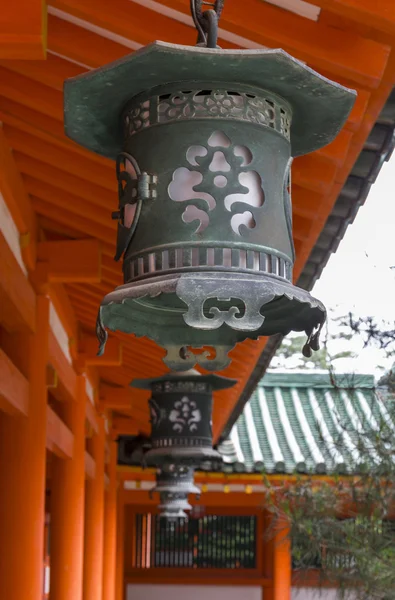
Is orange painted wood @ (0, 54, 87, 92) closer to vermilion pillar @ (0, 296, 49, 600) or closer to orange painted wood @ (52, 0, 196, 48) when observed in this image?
orange painted wood @ (52, 0, 196, 48)

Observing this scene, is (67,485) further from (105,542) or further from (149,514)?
(149,514)

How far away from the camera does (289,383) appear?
1748 cm

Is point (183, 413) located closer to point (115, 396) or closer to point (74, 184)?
point (74, 184)

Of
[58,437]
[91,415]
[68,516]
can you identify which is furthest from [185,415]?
[91,415]

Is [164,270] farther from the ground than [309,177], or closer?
closer

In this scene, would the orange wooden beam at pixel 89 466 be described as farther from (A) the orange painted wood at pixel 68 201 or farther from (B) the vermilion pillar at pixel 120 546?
(A) the orange painted wood at pixel 68 201

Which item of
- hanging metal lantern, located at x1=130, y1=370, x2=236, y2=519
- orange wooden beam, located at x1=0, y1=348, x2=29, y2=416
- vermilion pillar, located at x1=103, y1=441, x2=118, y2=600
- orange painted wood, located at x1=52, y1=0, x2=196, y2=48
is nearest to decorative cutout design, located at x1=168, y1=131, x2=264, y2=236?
orange painted wood, located at x1=52, y1=0, x2=196, y2=48

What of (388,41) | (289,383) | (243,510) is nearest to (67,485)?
(388,41)

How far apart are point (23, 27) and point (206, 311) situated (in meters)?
0.94

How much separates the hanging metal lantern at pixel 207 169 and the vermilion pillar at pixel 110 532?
10265 mm

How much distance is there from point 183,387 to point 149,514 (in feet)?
27.8

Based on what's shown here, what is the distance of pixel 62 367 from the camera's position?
675 cm

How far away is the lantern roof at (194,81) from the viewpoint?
2.05 meters

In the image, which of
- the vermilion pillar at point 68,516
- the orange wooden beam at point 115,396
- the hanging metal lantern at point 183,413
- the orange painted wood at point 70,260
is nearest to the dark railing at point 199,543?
the orange wooden beam at point 115,396
